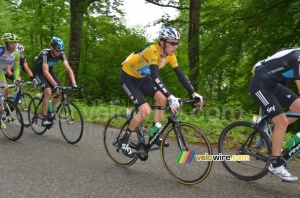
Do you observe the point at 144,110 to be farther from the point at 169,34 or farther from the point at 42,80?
the point at 42,80

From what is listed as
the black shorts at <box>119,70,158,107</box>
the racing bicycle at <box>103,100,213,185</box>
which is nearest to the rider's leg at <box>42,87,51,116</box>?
the black shorts at <box>119,70,158,107</box>

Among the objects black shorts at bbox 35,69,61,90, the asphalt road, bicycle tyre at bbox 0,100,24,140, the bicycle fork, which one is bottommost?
the asphalt road

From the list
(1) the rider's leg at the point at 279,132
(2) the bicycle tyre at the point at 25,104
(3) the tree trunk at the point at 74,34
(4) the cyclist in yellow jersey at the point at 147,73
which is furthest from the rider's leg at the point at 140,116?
(3) the tree trunk at the point at 74,34

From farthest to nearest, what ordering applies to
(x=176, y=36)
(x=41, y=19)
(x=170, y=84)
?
(x=170, y=84) → (x=41, y=19) → (x=176, y=36)

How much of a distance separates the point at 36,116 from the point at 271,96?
5.80 metres

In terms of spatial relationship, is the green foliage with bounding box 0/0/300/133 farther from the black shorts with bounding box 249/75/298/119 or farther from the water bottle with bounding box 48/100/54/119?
the water bottle with bounding box 48/100/54/119

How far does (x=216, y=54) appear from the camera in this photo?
8375mm

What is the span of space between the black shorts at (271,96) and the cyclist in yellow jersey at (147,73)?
0.86 meters

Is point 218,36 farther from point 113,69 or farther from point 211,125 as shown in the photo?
point 113,69

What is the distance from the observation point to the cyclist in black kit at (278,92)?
416 centimetres

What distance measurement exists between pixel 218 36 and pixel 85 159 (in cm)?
496

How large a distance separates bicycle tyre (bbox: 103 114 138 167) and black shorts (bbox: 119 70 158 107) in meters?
0.51

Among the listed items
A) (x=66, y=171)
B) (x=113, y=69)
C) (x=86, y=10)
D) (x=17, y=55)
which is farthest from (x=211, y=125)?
(x=113, y=69)

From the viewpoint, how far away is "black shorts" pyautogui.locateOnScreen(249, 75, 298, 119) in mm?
4324
